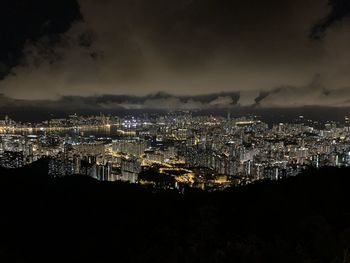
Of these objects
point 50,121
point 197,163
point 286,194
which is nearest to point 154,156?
point 197,163

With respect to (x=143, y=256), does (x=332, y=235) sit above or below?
above

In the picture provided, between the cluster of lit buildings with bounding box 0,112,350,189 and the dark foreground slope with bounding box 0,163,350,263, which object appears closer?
the dark foreground slope with bounding box 0,163,350,263

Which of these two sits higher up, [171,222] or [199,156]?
[171,222]

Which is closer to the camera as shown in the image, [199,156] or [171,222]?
[171,222]

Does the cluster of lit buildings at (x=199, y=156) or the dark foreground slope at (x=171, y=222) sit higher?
the dark foreground slope at (x=171, y=222)

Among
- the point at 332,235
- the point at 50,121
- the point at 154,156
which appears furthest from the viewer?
the point at 50,121

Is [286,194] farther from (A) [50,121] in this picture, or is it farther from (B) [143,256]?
(A) [50,121]

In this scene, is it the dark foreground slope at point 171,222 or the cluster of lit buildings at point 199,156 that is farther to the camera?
the cluster of lit buildings at point 199,156

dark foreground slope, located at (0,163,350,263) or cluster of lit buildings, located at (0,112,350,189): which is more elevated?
dark foreground slope, located at (0,163,350,263)
